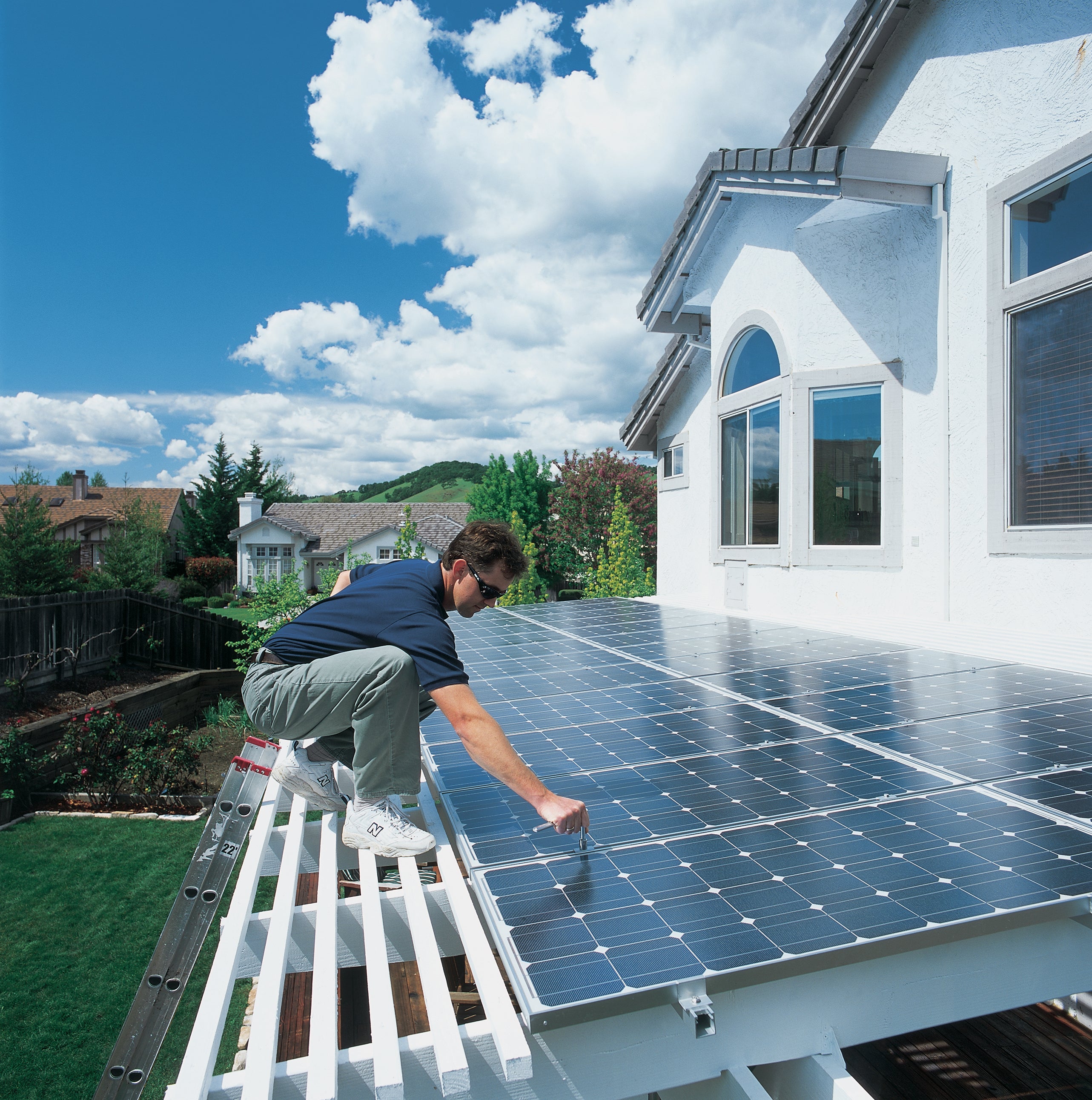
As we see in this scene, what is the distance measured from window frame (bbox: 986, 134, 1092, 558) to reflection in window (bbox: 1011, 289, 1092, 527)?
0.19ft

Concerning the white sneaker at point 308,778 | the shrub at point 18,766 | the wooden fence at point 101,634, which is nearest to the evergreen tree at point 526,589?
the wooden fence at point 101,634

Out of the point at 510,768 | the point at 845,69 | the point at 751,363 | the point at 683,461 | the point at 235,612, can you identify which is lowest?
the point at 235,612

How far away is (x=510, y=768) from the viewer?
2.71 m

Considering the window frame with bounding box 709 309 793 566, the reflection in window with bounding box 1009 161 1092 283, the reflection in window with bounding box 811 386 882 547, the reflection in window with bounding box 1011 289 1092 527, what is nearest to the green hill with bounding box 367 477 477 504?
the window frame with bounding box 709 309 793 566

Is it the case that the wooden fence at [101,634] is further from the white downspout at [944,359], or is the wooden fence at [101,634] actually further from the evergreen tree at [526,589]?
the white downspout at [944,359]

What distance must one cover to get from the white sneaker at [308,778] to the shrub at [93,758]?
9.13m

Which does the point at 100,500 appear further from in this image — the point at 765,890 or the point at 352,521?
the point at 765,890

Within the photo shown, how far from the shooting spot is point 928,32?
769 centimetres

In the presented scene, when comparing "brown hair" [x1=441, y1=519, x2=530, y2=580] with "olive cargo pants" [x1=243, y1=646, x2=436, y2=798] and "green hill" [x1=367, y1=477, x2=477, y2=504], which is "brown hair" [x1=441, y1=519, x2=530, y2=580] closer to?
"olive cargo pants" [x1=243, y1=646, x2=436, y2=798]

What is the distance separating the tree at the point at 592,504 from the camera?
42.2 metres

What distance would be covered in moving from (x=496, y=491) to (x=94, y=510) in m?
33.9

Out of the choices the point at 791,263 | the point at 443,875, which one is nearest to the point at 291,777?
the point at 443,875

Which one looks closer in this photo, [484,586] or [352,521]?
[484,586]

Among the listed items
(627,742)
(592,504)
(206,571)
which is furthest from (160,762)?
(206,571)
